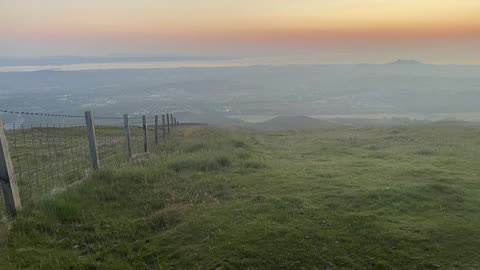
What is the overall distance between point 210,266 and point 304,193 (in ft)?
14.3

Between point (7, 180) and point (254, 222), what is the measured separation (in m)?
5.32

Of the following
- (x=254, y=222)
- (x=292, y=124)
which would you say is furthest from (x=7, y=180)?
(x=292, y=124)

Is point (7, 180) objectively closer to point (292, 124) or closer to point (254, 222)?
point (254, 222)

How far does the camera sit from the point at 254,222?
7.70 metres

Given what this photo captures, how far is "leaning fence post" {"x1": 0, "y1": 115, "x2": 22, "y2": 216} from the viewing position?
7.65m

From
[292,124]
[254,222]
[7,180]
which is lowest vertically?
[292,124]

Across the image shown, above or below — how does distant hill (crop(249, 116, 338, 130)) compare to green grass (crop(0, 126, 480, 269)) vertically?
below

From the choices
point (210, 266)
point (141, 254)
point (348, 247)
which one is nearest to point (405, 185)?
point (348, 247)

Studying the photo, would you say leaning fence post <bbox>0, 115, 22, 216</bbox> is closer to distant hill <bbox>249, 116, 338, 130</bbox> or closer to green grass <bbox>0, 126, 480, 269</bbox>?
green grass <bbox>0, 126, 480, 269</bbox>

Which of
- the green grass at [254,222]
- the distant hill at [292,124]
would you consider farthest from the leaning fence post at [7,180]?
the distant hill at [292,124]

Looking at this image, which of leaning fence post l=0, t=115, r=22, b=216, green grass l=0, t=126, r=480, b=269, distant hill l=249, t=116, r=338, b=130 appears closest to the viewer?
green grass l=0, t=126, r=480, b=269

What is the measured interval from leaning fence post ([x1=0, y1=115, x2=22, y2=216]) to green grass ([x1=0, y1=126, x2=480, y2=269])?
265 mm

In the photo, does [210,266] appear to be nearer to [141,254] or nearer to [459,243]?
[141,254]

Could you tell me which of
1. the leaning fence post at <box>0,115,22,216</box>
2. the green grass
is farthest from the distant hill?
the leaning fence post at <box>0,115,22,216</box>
